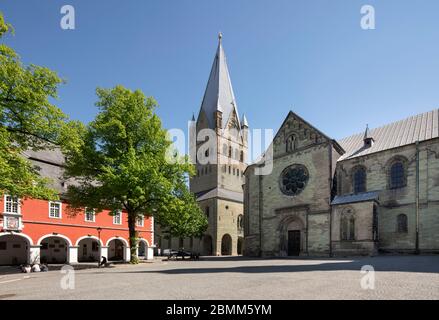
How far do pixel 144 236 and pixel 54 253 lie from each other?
9697 millimetres

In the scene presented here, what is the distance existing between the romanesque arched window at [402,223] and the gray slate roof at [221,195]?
30.5 metres

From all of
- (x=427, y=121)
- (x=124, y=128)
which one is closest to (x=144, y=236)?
(x=124, y=128)

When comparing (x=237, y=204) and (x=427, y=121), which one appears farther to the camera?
(x=237, y=204)

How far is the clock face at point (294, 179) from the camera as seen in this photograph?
109 feet

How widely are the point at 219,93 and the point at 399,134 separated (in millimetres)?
39311

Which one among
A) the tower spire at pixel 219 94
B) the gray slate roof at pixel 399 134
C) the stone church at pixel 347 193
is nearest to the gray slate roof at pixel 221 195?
the tower spire at pixel 219 94

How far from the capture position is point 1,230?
922 inches

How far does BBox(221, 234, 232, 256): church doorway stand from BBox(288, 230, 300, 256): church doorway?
22.2 metres

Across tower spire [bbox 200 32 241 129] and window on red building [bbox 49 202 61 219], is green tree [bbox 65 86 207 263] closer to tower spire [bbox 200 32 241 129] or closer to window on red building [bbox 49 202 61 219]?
window on red building [bbox 49 202 61 219]

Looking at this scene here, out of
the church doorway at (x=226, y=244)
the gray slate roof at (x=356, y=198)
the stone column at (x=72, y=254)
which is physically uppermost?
the gray slate roof at (x=356, y=198)

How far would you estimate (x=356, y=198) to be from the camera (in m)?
28.5

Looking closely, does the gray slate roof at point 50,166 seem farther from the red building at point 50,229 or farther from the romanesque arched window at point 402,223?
the romanesque arched window at point 402,223

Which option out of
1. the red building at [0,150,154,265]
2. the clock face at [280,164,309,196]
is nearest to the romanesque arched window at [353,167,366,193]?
the clock face at [280,164,309,196]
